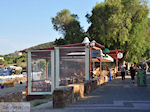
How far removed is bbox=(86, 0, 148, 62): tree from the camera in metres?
32.1

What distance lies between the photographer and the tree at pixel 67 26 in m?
41.1

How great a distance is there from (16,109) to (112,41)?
27.0 meters

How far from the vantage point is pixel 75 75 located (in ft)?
44.4

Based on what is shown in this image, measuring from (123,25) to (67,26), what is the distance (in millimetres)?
13782

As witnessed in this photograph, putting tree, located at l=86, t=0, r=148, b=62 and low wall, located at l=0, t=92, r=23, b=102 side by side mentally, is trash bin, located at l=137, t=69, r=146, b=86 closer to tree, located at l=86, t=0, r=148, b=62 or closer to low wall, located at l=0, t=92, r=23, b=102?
low wall, located at l=0, t=92, r=23, b=102

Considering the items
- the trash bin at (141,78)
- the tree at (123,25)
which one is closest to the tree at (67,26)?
the tree at (123,25)

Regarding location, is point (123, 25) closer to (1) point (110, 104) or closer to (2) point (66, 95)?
(1) point (110, 104)

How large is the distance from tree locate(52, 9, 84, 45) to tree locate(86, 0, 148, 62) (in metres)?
6.81

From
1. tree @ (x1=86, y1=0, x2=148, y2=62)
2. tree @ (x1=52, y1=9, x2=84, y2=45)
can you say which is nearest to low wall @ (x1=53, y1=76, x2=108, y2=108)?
tree @ (x1=86, y1=0, x2=148, y2=62)

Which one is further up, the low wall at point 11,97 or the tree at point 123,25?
the tree at point 123,25

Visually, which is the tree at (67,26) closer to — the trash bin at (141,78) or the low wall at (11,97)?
the trash bin at (141,78)

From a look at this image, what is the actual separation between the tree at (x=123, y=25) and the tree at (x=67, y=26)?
268 inches

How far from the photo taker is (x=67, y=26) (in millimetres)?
43688

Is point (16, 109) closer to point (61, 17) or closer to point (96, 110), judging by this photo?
point (96, 110)
